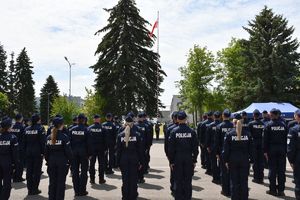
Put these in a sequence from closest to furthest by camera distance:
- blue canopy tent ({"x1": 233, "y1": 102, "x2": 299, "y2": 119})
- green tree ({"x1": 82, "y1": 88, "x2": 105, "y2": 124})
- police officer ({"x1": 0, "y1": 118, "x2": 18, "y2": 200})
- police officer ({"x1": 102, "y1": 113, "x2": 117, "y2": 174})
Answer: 1. police officer ({"x1": 0, "y1": 118, "x2": 18, "y2": 200})
2. police officer ({"x1": 102, "y1": 113, "x2": 117, "y2": 174})
3. blue canopy tent ({"x1": 233, "y1": 102, "x2": 299, "y2": 119})
4. green tree ({"x1": 82, "y1": 88, "x2": 105, "y2": 124})

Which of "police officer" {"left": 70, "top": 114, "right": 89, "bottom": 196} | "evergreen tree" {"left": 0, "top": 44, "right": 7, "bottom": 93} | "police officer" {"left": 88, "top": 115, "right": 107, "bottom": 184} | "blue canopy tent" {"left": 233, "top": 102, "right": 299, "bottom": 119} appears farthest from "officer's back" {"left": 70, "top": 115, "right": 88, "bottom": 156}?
"evergreen tree" {"left": 0, "top": 44, "right": 7, "bottom": 93}

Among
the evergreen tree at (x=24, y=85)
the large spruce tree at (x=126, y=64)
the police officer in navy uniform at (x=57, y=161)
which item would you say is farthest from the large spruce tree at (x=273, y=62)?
the evergreen tree at (x=24, y=85)

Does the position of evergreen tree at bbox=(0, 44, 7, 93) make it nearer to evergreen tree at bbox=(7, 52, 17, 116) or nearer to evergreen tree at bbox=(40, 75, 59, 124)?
evergreen tree at bbox=(7, 52, 17, 116)

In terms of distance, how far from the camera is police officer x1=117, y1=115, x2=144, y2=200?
349 inches

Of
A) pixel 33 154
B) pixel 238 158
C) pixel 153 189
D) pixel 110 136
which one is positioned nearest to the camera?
pixel 238 158

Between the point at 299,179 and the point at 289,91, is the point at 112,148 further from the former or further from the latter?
the point at 289,91

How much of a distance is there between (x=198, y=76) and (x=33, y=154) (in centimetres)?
4561

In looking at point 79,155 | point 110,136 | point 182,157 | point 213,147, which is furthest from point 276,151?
point 110,136

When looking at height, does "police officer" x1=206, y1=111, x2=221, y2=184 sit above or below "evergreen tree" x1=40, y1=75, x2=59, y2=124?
below

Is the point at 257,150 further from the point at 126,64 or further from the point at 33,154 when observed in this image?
the point at 126,64

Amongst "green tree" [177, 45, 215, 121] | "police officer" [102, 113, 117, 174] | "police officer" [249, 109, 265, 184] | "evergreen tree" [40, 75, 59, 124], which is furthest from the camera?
"evergreen tree" [40, 75, 59, 124]

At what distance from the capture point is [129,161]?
888 cm

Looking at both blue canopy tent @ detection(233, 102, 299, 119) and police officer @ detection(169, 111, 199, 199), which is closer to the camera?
police officer @ detection(169, 111, 199, 199)

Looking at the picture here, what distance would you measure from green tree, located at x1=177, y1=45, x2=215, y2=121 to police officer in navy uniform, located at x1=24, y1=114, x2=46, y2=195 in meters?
44.4
